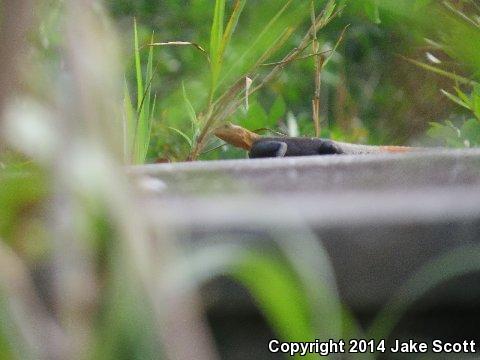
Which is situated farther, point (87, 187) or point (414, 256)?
point (414, 256)

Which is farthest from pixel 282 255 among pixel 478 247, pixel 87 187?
pixel 87 187

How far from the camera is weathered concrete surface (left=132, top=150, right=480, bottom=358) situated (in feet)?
2.89

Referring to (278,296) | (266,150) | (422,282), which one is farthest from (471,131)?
(278,296)

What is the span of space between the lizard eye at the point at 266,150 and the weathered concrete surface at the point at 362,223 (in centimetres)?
111

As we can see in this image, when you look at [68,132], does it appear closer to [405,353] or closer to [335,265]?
[335,265]

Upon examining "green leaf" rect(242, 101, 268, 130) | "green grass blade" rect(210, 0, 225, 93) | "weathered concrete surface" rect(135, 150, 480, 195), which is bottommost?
"weathered concrete surface" rect(135, 150, 480, 195)

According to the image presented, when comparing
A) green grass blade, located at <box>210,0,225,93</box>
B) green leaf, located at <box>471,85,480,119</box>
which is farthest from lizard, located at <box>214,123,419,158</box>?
green grass blade, located at <box>210,0,225,93</box>

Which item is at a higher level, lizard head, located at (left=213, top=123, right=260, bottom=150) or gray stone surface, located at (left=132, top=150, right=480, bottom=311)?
lizard head, located at (left=213, top=123, right=260, bottom=150)

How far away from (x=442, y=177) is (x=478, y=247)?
5.4 inches

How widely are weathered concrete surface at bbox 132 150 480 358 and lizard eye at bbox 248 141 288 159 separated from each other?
1112 mm

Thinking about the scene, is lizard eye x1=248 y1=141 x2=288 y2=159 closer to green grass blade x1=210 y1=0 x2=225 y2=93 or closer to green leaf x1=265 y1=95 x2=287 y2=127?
green leaf x1=265 y1=95 x2=287 y2=127

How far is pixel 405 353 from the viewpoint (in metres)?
1.03

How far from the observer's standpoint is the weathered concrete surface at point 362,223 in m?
0.88

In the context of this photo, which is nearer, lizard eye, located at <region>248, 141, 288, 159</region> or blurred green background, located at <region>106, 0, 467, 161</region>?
lizard eye, located at <region>248, 141, 288, 159</region>
